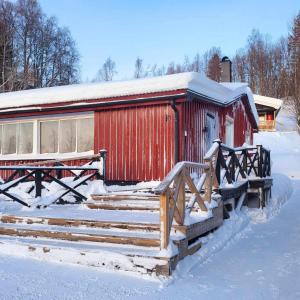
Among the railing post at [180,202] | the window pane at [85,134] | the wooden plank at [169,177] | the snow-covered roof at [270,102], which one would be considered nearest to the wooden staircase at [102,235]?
the railing post at [180,202]

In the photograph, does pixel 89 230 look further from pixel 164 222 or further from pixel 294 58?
pixel 294 58

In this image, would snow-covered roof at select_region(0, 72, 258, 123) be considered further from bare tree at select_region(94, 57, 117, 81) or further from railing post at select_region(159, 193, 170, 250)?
bare tree at select_region(94, 57, 117, 81)

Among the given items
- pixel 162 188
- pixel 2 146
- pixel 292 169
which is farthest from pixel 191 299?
pixel 292 169

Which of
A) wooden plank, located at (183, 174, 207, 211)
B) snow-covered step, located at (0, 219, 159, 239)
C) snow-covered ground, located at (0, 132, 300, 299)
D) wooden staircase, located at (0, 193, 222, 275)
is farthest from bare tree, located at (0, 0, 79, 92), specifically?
snow-covered ground, located at (0, 132, 300, 299)

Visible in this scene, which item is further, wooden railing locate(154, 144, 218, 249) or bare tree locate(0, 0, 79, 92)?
bare tree locate(0, 0, 79, 92)

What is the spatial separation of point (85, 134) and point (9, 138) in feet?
9.56

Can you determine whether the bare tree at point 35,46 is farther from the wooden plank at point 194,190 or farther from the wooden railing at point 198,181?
the wooden plank at point 194,190

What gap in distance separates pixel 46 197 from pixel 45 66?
1490 inches

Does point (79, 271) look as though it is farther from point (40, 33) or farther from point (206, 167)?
point (40, 33)

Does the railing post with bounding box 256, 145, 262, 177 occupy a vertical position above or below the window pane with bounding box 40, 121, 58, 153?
below

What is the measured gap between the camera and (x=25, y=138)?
41.0ft

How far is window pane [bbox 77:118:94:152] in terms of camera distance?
11.3m

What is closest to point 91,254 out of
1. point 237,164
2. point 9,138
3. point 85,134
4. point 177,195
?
point 177,195

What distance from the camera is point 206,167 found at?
7.37 meters
